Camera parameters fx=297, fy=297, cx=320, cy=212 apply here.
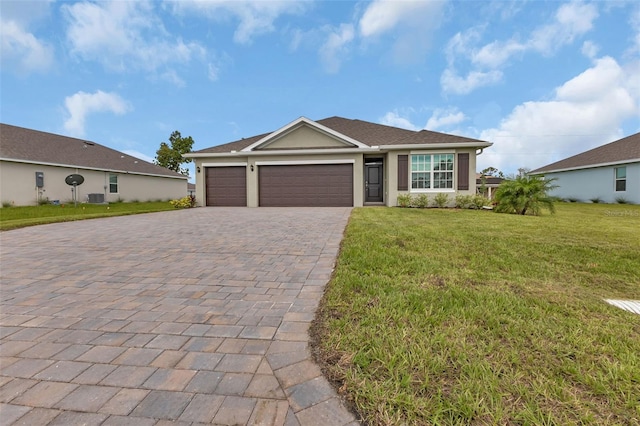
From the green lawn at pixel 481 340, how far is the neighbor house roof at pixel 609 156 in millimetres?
20023

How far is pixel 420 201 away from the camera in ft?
47.2

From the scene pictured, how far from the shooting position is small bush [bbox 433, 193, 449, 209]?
14.2 m

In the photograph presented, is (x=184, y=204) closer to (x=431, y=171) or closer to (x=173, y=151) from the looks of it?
(x=431, y=171)

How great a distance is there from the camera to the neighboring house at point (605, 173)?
17.8 m

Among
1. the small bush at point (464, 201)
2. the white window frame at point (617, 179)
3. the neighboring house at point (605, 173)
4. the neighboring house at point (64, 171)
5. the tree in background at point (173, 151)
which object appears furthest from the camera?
the tree in background at point (173, 151)

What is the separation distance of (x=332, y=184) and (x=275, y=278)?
11989mm

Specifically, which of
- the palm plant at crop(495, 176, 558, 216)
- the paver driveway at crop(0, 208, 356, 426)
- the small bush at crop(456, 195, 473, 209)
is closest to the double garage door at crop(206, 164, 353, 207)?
the small bush at crop(456, 195, 473, 209)

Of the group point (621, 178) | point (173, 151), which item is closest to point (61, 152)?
point (173, 151)

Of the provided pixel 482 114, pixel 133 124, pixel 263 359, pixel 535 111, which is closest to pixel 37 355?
pixel 263 359

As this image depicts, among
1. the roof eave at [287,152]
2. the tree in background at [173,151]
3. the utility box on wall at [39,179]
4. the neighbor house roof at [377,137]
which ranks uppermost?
the tree in background at [173,151]

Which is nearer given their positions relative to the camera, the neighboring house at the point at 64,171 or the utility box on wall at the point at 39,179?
the neighboring house at the point at 64,171

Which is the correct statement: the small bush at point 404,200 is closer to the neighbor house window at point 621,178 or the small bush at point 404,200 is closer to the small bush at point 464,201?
the small bush at point 464,201

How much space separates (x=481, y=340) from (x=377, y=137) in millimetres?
15052

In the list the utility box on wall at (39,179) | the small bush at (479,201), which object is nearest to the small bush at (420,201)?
the small bush at (479,201)
